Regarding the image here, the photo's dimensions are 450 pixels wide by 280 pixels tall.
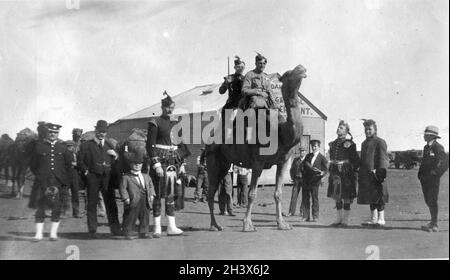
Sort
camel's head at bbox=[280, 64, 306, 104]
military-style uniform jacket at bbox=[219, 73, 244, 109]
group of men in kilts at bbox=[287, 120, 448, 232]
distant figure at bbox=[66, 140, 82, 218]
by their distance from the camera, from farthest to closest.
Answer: group of men in kilts at bbox=[287, 120, 448, 232]
military-style uniform jacket at bbox=[219, 73, 244, 109]
distant figure at bbox=[66, 140, 82, 218]
camel's head at bbox=[280, 64, 306, 104]

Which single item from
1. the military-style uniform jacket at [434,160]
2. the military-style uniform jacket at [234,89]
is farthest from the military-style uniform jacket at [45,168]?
the military-style uniform jacket at [434,160]

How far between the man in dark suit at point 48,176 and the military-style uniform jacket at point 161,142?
1.37 m

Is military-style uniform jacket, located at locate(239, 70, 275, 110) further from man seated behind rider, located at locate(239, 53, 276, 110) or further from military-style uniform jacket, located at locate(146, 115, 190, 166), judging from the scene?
military-style uniform jacket, located at locate(146, 115, 190, 166)

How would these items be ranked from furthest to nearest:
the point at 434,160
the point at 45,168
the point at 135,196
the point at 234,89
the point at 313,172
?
the point at 313,172 → the point at 234,89 → the point at 434,160 → the point at 135,196 → the point at 45,168

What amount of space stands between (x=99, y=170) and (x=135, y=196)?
0.82 meters

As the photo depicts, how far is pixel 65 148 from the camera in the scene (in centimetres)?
698

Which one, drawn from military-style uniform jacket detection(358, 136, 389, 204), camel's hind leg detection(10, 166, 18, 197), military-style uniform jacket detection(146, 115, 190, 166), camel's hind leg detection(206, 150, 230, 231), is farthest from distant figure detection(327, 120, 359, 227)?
camel's hind leg detection(10, 166, 18, 197)

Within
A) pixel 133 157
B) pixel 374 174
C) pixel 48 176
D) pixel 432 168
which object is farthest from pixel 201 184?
pixel 432 168

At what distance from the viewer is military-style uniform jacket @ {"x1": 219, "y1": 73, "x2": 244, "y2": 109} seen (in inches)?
307

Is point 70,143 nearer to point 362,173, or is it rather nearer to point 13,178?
point 13,178

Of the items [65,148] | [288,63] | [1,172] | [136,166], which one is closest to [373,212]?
[288,63]

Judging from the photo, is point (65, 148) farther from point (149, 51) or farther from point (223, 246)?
point (223, 246)

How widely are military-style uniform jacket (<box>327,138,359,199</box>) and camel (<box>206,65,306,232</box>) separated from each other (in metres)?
1.29

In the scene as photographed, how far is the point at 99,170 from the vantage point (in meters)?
7.23
